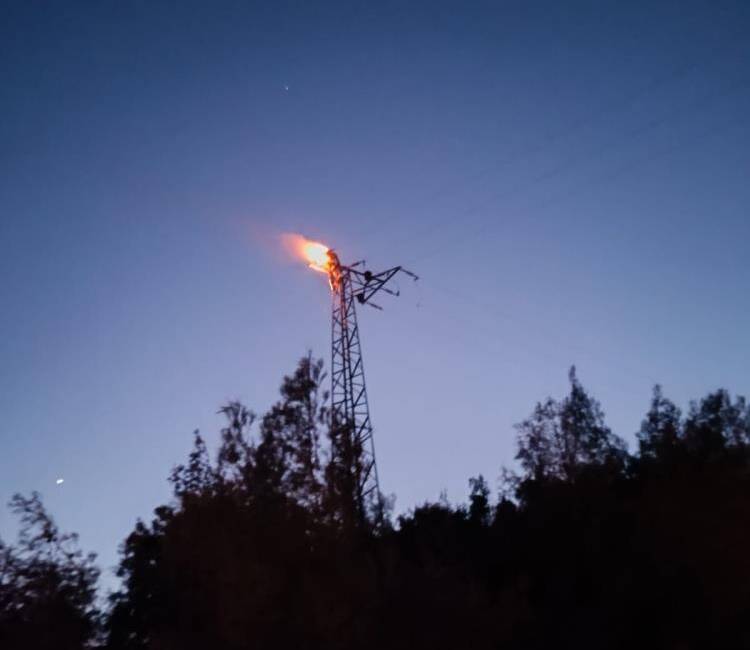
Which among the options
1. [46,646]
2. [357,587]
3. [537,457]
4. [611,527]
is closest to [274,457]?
[357,587]

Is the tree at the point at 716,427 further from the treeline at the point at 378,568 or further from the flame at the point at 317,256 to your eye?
the flame at the point at 317,256

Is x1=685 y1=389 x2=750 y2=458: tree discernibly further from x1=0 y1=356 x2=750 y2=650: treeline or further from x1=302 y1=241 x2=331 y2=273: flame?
x1=302 y1=241 x2=331 y2=273: flame

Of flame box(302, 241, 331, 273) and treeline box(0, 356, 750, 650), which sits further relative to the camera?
flame box(302, 241, 331, 273)

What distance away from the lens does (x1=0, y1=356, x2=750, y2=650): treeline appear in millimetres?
15297

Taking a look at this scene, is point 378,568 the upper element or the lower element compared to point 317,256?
lower

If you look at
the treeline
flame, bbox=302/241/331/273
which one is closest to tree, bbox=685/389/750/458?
the treeline

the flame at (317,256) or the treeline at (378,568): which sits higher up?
the flame at (317,256)

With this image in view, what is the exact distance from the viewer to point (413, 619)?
15812mm

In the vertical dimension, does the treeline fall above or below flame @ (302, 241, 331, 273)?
below

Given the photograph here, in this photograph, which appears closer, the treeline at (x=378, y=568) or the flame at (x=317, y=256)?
the treeline at (x=378, y=568)

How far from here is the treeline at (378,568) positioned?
15.3 metres

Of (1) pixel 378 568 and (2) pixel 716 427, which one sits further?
(2) pixel 716 427

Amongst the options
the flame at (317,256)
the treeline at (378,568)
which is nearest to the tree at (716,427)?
the treeline at (378,568)

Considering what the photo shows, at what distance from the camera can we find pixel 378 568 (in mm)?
16844
